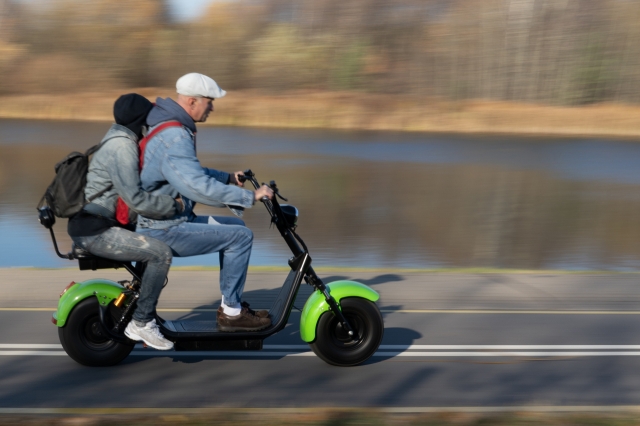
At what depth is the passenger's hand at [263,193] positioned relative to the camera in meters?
5.45

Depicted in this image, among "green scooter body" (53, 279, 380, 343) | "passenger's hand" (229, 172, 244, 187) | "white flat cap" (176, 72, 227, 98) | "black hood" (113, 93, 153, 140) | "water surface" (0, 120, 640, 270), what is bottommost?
"water surface" (0, 120, 640, 270)

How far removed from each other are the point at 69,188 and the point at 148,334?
3.47 feet

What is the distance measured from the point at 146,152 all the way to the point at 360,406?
2065mm

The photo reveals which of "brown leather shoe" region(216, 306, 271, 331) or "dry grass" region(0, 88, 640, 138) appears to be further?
"dry grass" region(0, 88, 640, 138)

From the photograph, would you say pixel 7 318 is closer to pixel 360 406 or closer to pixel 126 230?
pixel 126 230

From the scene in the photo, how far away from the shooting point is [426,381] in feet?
19.1

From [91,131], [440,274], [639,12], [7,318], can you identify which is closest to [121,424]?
[7,318]

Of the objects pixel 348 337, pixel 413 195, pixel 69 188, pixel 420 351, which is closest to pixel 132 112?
pixel 69 188

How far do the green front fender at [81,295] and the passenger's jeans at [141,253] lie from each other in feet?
0.89

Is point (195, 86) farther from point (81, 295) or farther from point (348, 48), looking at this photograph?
point (348, 48)

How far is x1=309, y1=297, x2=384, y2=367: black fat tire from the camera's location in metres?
6.00

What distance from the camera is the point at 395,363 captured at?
620 cm

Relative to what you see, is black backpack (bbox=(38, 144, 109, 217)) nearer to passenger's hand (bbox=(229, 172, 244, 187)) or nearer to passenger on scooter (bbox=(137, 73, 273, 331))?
passenger on scooter (bbox=(137, 73, 273, 331))

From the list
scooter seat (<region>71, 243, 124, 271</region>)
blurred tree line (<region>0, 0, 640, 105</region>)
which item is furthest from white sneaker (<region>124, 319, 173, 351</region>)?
blurred tree line (<region>0, 0, 640, 105</region>)
